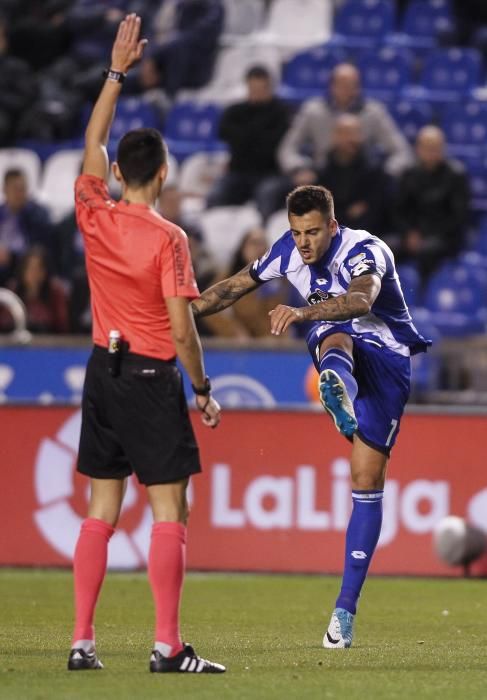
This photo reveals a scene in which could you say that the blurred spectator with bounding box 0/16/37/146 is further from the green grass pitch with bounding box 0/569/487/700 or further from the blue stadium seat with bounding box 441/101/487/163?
the green grass pitch with bounding box 0/569/487/700

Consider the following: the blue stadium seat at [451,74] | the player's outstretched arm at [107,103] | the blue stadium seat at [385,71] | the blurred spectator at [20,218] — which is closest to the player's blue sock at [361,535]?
the player's outstretched arm at [107,103]

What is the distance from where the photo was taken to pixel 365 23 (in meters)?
19.4

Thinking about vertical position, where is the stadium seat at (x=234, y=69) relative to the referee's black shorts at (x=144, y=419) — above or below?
above

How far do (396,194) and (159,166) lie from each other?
406 inches

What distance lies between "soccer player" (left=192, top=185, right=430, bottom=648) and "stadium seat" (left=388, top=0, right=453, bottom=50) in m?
12.2

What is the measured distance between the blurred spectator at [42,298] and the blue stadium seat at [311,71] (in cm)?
535

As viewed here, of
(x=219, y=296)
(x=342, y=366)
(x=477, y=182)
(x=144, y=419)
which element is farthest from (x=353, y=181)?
(x=144, y=419)

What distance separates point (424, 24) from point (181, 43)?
3.13m

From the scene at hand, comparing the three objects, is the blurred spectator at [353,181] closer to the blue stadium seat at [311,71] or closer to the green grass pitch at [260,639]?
the blue stadium seat at [311,71]

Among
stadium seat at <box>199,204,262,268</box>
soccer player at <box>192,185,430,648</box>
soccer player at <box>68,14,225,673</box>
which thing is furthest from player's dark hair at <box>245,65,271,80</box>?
soccer player at <box>68,14,225,673</box>

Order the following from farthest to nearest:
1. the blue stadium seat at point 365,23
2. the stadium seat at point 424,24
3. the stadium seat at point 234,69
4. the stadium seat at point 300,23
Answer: the stadium seat at point 300,23, the stadium seat at point 424,24, the blue stadium seat at point 365,23, the stadium seat at point 234,69

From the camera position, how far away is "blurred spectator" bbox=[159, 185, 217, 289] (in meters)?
14.6

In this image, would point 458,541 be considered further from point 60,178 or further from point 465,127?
point 465,127

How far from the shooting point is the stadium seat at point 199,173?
1758 centimetres
